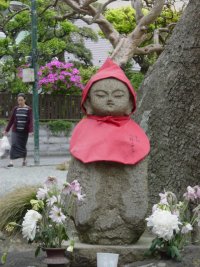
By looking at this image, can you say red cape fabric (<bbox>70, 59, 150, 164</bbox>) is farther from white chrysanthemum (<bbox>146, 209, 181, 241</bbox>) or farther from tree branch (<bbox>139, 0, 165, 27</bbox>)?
tree branch (<bbox>139, 0, 165, 27</bbox>)

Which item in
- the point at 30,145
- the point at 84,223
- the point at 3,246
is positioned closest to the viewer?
the point at 84,223

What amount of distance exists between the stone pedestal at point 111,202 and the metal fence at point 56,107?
16183mm

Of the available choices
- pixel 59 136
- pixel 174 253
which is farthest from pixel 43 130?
pixel 174 253

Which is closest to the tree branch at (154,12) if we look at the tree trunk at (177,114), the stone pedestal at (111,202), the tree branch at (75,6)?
the tree branch at (75,6)

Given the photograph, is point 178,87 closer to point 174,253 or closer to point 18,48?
point 174,253

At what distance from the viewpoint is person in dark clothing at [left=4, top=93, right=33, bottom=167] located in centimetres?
1353

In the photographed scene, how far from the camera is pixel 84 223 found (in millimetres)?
5664

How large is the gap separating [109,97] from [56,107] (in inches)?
Result: 646

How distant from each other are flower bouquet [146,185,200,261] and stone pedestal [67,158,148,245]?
0.87 feet

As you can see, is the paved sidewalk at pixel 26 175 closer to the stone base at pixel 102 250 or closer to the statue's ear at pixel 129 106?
the statue's ear at pixel 129 106

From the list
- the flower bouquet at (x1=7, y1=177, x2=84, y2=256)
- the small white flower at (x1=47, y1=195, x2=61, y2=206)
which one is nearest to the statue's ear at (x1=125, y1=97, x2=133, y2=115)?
the flower bouquet at (x1=7, y1=177, x2=84, y2=256)

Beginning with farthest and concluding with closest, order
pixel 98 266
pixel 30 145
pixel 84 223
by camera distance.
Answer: pixel 30 145
pixel 84 223
pixel 98 266

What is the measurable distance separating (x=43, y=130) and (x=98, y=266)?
55.1 ft

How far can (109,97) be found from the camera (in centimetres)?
585
